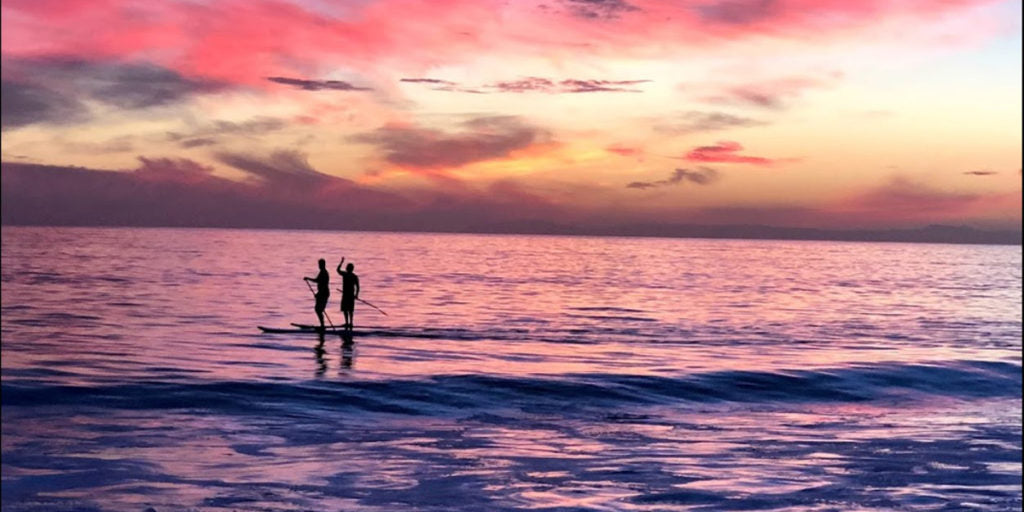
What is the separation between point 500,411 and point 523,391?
2.77 meters

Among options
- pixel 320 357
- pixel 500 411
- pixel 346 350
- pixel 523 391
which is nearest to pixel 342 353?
pixel 346 350

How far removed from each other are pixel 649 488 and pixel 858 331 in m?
33.6

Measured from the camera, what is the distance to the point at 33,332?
33.6 meters

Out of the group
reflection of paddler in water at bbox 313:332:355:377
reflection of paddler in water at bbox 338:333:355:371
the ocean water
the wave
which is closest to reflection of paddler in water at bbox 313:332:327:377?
reflection of paddler in water at bbox 313:332:355:377

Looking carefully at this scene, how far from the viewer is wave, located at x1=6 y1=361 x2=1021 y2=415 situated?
65.9 feet

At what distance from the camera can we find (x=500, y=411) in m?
20.5

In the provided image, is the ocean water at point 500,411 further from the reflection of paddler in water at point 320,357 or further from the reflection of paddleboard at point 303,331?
the reflection of paddleboard at point 303,331

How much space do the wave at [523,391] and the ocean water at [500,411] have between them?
109 millimetres

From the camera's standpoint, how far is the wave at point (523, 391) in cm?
2008

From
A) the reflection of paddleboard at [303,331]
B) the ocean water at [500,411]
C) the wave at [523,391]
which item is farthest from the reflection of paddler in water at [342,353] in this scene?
the wave at [523,391]

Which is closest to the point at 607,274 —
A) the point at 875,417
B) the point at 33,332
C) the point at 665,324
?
the point at 665,324

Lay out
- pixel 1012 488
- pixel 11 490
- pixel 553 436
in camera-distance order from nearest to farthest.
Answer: pixel 11 490
pixel 1012 488
pixel 553 436

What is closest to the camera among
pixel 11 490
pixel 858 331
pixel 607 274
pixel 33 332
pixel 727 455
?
pixel 11 490

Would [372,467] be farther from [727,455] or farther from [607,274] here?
[607,274]
